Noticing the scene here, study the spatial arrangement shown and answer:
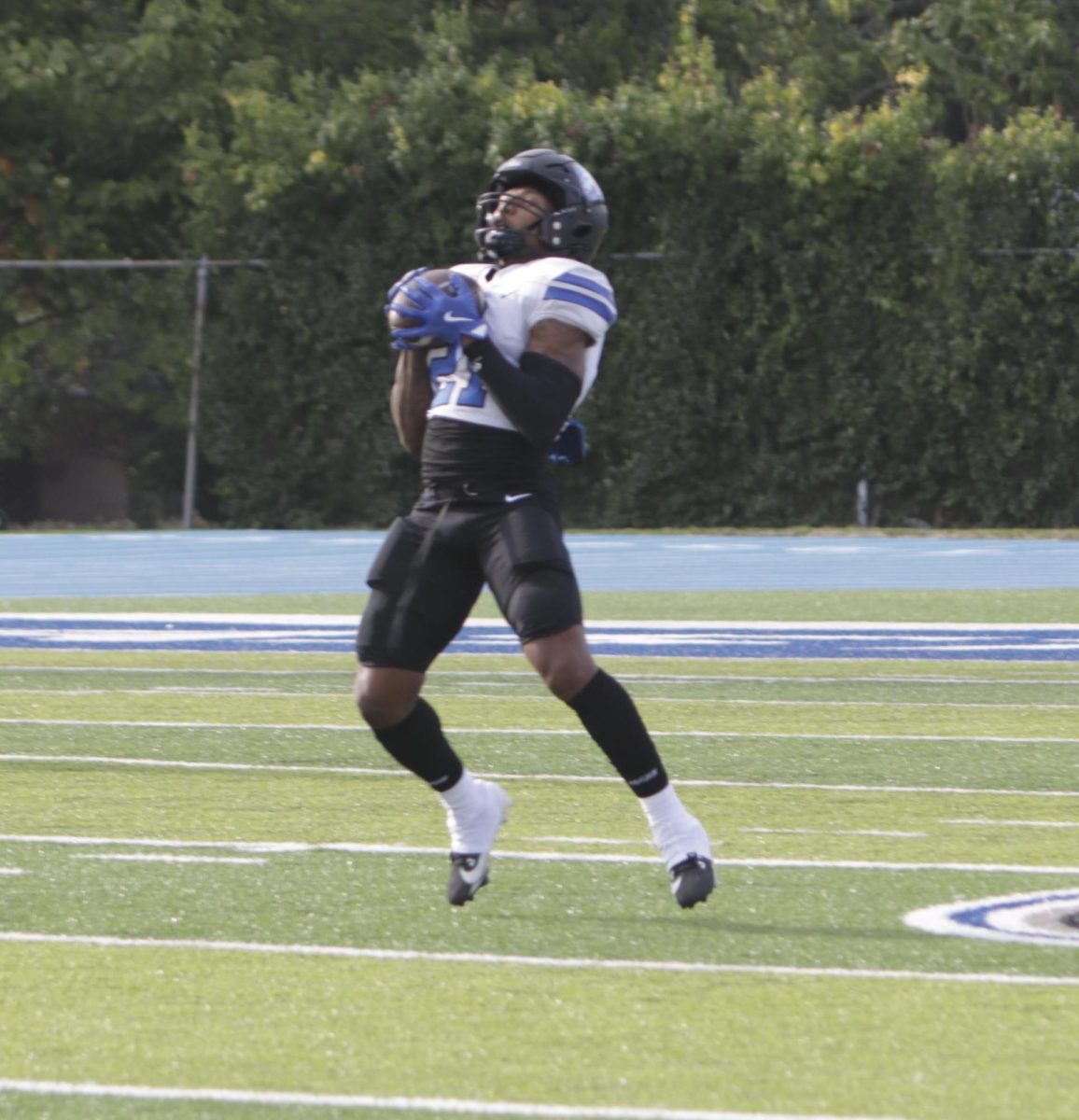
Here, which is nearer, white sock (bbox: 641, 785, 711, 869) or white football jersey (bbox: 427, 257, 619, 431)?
white sock (bbox: 641, 785, 711, 869)

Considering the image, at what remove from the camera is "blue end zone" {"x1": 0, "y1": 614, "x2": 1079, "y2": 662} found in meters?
14.0

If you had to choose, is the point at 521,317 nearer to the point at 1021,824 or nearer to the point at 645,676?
the point at 1021,824

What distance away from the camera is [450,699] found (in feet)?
37.9

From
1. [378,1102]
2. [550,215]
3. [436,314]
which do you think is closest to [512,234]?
[550,215]

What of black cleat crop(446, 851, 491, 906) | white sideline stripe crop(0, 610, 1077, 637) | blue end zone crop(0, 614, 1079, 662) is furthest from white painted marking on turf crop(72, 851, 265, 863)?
white sideline stripe crop(0, 610, 1077, 637)

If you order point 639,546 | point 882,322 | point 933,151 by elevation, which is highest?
point 933,151

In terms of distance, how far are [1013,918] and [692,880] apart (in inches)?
29.2

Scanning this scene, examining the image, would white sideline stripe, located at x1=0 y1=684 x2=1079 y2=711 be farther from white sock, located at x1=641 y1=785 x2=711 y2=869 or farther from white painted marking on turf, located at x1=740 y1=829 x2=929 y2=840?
white sock, located at x1=641 y1=785 x2=711 y2=869

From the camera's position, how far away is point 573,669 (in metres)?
6.13

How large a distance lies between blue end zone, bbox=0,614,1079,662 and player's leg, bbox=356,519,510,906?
7.40m

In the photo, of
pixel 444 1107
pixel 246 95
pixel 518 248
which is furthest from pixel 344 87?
pixel 444 1107

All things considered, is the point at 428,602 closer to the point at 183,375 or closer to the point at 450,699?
the point at 450,699

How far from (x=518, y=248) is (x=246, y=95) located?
21992mm

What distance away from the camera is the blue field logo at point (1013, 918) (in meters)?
5.75
